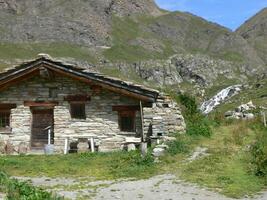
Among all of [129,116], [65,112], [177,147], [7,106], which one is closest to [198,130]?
[129,116]

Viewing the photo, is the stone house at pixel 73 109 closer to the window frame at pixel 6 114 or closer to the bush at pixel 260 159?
the window frame at pixel 6 114

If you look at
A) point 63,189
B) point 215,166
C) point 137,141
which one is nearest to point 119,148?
point 137,141

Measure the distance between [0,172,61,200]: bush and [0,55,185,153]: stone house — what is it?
34.8 feet

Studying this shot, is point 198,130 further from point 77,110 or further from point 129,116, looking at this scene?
point 77,110

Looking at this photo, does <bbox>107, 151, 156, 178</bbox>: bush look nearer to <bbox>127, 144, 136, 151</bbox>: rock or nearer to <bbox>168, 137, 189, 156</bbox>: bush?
<bbox>168, 137, 189, 156</bbox>: bush

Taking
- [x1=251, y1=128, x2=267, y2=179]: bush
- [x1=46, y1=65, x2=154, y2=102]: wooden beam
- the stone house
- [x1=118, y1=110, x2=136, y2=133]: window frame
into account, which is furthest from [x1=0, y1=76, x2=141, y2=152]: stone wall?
[x1=251, y1=128, x2=267, y2=179]: bush

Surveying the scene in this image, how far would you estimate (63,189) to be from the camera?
14.7 meters

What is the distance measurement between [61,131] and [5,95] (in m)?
3.38

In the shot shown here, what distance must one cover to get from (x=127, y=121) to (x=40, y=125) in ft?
14.4

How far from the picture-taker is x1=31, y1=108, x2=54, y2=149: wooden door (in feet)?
82.1

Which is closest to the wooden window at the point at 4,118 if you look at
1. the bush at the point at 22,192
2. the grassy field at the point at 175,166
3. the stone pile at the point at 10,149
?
the stone pile at the point at 10,149

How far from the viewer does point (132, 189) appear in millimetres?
14531

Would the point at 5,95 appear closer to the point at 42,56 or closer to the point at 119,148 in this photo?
the point at 42,56

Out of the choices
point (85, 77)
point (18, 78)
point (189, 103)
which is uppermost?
point (18, 78)
